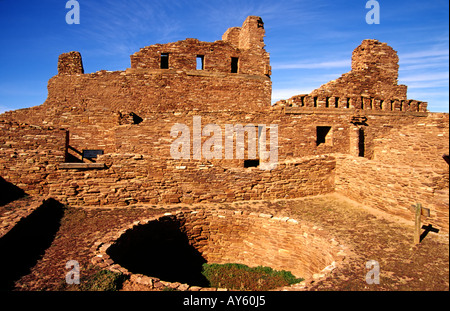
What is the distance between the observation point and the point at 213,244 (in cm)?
1025

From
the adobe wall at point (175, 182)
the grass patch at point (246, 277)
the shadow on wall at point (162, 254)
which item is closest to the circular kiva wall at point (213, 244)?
the shadow on wall at point (162, 254)

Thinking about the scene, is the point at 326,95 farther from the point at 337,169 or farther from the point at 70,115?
the point at 70,115

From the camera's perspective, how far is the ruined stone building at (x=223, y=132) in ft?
33.1

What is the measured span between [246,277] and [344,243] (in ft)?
11.0

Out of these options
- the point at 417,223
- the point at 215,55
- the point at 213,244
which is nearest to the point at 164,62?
the point at 215,55

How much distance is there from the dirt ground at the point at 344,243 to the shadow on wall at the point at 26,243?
0.19 meters

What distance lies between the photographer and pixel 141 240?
343 inches

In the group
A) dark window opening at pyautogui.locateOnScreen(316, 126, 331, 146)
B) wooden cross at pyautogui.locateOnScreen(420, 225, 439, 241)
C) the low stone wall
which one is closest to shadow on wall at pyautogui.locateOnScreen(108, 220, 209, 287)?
wooden cross at pyautogui.locateOnScreen(420, 225, 439, 241)

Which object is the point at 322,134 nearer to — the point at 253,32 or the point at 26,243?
the point at 253,32

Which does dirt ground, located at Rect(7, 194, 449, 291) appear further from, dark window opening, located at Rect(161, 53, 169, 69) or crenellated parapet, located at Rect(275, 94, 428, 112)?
dark window opening, located at Rect(161, 53, 169, 69)

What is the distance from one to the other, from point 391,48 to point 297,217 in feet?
55.2
